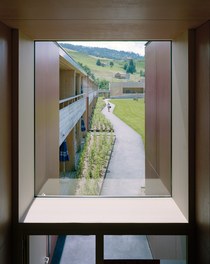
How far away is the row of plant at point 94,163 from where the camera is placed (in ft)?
19.0

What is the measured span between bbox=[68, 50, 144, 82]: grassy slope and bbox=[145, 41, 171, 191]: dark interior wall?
6.9 inches

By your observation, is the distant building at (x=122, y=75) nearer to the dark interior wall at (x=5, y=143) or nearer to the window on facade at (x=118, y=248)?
the dark interior wall at (x=5, y=143)

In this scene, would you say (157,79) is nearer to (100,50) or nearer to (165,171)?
(100,50)

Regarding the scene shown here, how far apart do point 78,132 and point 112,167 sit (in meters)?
0.87

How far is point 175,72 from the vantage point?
5.27 m

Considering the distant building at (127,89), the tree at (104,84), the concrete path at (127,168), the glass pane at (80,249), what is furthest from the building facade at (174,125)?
the tree at (104,84)

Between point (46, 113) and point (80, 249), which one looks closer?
point (80, 249)

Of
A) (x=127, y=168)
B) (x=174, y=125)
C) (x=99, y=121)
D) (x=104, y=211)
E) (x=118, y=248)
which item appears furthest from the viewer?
(x=99, y=121)

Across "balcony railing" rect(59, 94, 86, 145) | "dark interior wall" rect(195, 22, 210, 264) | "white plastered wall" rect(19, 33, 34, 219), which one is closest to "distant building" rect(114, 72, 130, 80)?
"balcony railing" rect(59, 94, 86, 145)

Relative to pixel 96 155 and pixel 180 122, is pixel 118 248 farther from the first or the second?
pixel 180 122

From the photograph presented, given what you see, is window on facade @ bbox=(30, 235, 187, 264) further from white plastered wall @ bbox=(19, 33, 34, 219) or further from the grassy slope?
the grassy slope

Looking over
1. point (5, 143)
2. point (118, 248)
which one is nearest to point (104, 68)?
point (5, 143)

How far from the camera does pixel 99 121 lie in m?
5.93

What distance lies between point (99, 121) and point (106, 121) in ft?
0.42
